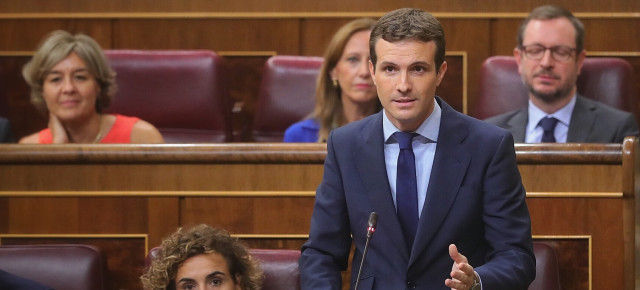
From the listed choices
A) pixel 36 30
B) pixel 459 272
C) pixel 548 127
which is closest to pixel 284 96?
pixel 548 127

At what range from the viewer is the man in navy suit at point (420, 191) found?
0.95 metres

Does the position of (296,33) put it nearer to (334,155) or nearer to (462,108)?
(462,108)

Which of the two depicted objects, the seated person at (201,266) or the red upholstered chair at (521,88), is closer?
the seated person at (201,266)

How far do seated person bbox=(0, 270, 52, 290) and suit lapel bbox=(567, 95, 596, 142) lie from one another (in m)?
0.91

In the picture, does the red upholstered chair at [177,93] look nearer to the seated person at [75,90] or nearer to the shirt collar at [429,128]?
the seated person at [75,90]

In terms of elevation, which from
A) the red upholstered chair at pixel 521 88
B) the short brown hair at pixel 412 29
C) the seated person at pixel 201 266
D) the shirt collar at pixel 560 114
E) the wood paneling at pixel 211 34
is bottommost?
the seated person at pixel 201 266

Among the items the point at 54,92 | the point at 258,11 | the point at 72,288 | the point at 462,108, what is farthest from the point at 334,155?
the point at 258,11

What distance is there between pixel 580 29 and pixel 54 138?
91cm

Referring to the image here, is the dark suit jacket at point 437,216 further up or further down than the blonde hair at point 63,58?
further down

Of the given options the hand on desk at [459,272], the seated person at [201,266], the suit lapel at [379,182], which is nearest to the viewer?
the hand on desk at [459,272]

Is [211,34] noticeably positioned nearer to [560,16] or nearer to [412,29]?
[560,16]

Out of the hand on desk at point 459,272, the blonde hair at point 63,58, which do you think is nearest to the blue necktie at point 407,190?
the hand on desk at point 459,272

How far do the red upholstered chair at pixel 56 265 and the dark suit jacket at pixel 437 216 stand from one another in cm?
32

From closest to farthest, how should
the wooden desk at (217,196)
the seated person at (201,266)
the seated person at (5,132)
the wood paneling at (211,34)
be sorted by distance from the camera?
the seated person at (201,266), the wooden desk at (217,196), the seated person at (5,132), the wood paneling at (211,34)
